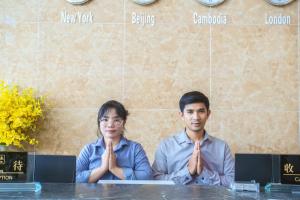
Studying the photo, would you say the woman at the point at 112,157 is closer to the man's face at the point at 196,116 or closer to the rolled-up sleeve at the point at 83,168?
the rolled-up sleeve at the point at 83,168

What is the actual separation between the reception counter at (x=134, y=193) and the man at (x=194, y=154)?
0.87m

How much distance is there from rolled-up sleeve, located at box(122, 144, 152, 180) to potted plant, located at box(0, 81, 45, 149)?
91 cm

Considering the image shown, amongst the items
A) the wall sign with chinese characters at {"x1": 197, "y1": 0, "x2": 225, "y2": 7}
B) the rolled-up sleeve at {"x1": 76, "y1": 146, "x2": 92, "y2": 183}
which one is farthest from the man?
the wall sign with chinese characters at {"x1": 197, "y1": 0, "x2": 225, "y2": 7}

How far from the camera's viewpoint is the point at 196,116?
2.92 meters

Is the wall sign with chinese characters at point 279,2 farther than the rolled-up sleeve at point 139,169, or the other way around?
the wall sign with chinese characters at point 279,2

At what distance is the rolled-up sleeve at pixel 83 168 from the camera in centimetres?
240

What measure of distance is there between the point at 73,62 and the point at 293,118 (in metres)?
1.77

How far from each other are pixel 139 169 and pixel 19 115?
103 centimetres

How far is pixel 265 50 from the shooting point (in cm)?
323

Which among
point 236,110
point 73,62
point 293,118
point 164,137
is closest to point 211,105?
point 236,110

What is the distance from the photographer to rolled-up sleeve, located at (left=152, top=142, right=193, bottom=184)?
261 centimetres

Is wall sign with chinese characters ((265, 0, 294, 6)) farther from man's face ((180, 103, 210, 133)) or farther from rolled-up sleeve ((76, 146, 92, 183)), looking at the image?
rolled-up sleeve ((76, 146, 92, 183))

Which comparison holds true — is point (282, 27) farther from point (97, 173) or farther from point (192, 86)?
point (97, 173)

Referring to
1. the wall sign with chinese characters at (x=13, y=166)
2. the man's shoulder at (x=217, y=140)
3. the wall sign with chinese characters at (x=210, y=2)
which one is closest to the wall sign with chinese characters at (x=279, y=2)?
the wall sign with chinese characters at (x=210, y=2)
